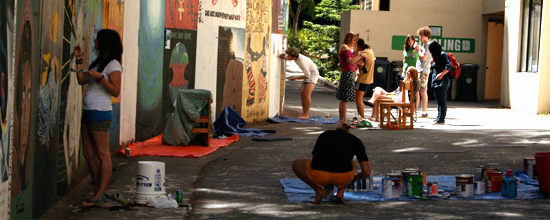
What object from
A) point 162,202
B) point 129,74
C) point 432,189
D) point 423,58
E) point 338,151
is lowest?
point 162,202

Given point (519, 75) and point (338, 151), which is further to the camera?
point (519, 75)

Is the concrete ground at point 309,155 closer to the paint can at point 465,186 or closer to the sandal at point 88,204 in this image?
the sandal at point 88,204

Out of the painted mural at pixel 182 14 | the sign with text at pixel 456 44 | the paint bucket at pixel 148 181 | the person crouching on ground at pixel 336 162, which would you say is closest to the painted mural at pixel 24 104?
the paint bucket at pixel 148 181

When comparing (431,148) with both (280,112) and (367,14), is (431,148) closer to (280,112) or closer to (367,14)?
(280,112)

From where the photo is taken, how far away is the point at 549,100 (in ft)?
56.0

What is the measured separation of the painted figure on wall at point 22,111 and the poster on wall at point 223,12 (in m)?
7.06

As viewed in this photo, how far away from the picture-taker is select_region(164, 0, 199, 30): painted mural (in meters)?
11.0

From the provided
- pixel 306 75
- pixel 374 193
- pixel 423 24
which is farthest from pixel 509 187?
pixel 423 24

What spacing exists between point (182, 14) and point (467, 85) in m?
13.6

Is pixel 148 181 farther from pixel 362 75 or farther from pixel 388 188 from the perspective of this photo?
pixel 362 75

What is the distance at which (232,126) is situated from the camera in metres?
12.3

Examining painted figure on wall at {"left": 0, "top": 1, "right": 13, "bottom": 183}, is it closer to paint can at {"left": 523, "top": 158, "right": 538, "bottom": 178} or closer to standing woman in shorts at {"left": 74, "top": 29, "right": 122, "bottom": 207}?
standing woman in shorts at {"left": 74, "top": 29, "right": 122, "bottom": 207}

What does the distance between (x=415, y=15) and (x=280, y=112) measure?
9.48 metres

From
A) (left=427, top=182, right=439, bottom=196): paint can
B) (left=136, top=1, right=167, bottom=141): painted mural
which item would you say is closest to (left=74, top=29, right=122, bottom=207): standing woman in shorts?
(left=427, top=182, right=439, bottom=196): paint can
